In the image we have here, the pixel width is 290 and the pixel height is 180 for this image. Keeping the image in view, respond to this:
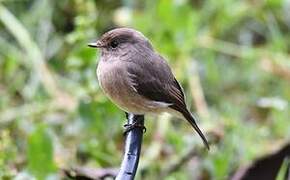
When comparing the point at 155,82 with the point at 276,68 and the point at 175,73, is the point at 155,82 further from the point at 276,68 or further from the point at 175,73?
Answer: the point at 276,68

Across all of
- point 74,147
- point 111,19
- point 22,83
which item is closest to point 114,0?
point 111,19

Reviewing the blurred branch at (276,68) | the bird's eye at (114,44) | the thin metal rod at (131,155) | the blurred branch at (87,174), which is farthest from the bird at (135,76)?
the blurred branch at (276,68)

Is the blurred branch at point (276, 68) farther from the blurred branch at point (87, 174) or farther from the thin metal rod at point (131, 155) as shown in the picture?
the thin metal rod at point (131, 155)

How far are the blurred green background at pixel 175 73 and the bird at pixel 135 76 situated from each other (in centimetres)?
50

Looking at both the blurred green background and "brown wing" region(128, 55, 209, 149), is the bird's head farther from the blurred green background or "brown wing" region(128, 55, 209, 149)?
the blurred green background

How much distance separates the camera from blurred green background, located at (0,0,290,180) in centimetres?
407

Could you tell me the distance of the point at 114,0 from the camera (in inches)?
228

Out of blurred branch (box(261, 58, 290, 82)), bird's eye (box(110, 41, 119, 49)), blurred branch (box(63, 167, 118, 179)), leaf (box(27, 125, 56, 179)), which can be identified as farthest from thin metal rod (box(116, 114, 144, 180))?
blurred branch (box(261, 58, 290, 82))

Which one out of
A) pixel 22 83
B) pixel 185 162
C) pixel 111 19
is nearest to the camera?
pixel 185 162

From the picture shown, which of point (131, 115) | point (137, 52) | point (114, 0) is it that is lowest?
point (131, 115)

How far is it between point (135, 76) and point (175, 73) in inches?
73.4

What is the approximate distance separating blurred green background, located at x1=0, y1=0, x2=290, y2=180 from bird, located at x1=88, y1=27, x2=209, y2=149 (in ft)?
1.63

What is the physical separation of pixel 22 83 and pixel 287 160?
80.4 inches

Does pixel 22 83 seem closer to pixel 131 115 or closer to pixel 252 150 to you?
pixel 252 150
